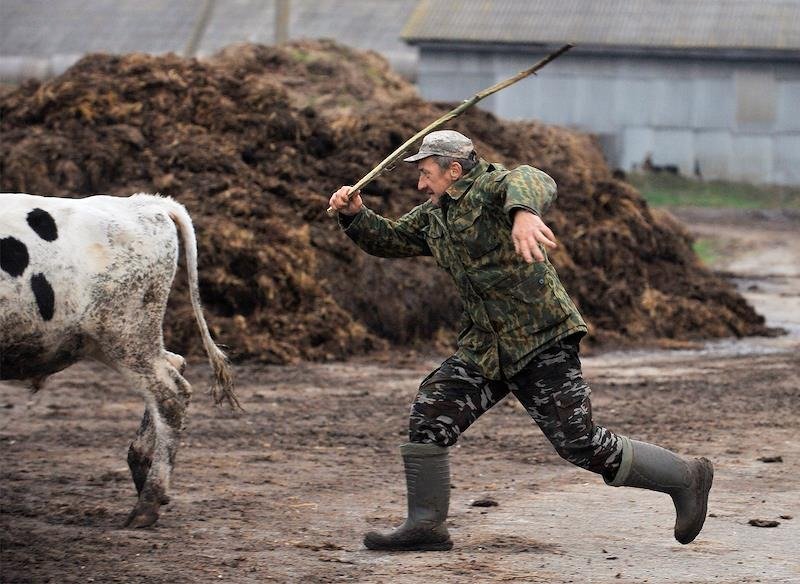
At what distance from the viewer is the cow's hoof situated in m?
7.73

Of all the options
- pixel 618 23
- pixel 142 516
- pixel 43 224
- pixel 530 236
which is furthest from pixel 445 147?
pixel 618 23

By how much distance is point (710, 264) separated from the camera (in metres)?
24.4

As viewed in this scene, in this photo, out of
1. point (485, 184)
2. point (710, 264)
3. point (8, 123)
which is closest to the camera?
point (485, 184)

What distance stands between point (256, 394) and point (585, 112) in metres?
23.8

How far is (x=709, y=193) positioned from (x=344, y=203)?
27.9 meters

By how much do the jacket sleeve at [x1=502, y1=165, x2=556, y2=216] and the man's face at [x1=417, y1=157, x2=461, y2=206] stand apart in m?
0.39

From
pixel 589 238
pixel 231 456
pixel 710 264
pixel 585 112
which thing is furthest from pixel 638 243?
pixel 585 112

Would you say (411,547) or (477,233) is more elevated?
(477,233)

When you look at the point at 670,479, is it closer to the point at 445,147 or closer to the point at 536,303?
the point at 536,303

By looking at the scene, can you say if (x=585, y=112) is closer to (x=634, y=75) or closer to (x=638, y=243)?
(x=634, y=75)

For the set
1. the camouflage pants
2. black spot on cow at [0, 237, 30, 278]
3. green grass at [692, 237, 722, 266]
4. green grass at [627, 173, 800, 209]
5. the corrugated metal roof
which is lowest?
the camouflage pants

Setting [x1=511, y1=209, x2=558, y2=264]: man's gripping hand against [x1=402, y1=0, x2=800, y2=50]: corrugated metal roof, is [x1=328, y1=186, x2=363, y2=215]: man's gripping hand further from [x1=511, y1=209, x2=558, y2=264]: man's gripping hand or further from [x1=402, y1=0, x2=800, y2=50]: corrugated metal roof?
[x1=402, y1=0, x2=800, y2=50]: corrugated metal roof

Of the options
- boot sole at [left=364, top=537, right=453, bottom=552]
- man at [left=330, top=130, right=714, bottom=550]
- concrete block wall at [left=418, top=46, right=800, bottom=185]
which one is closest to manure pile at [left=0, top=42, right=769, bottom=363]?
boot sole at [left=364, top=537, right=453, bottom=552]

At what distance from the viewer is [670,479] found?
7.15 metres
